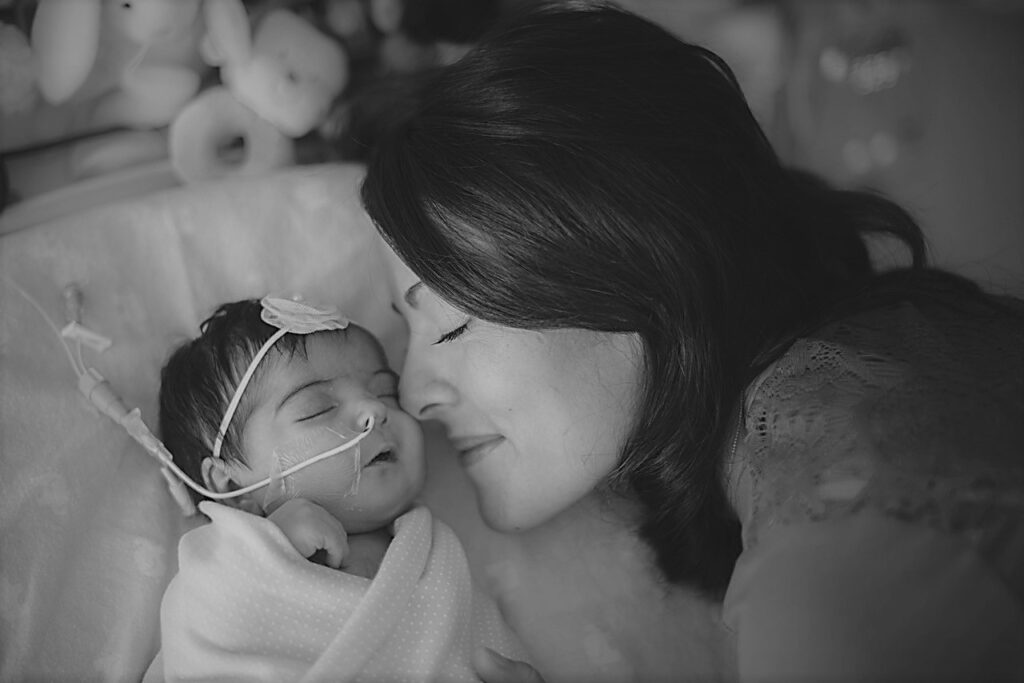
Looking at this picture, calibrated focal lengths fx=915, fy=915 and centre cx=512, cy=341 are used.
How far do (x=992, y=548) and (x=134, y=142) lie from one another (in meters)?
1.46

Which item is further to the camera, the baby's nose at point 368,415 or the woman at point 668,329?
the baby's nose at point 368,415

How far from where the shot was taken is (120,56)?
5.05ft

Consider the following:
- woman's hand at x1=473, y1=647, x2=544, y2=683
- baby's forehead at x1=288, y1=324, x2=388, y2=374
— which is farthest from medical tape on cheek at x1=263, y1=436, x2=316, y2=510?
woman's hand at x1=473, y1=647, x2=544, y2=683

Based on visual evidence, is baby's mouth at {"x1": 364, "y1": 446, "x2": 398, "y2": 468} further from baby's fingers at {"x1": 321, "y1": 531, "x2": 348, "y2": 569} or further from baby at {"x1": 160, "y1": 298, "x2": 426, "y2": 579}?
baby's fingers at {"x1": 321, "y1": 531, "x2": 348, "y2": 569}

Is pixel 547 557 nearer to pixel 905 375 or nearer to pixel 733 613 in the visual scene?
pixel 733 613

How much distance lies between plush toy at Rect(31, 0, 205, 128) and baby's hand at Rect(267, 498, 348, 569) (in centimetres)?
80

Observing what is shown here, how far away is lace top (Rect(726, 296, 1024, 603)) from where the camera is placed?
884mm

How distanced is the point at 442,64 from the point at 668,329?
2.77 feet

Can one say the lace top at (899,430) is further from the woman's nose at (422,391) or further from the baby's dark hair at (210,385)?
the baby's dark hair at (210,385)

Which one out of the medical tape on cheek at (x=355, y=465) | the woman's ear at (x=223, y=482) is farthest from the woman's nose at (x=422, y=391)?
the woman's ear at (x=223, y=482)

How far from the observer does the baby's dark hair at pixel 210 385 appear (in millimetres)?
1224

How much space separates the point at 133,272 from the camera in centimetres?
143

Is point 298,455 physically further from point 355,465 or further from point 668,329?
point 668,329

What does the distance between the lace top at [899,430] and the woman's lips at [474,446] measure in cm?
34
